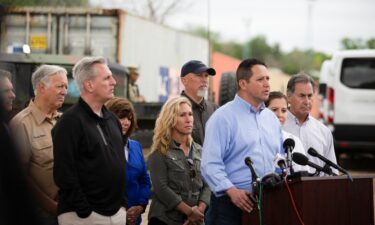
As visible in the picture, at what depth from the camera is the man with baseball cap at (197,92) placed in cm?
725

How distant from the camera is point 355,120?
62.3 feet

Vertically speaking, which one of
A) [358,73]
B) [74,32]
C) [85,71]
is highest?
[74,32]

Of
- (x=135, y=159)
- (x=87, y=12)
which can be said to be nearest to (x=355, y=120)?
(x=87, y=12)

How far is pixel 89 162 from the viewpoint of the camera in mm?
5062

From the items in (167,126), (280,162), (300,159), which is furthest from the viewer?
(167,126)

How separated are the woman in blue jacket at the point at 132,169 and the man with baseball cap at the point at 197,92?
2.71ft

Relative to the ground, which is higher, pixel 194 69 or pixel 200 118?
pixel 194 69

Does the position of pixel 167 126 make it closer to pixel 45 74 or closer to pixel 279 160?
pixel 45 74

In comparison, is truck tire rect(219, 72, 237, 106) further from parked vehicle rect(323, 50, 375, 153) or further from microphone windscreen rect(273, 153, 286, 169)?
microphone windscreen rect(273, 153, 286, 169)

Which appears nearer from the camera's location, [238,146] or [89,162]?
[89,162]

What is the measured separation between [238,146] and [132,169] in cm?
117

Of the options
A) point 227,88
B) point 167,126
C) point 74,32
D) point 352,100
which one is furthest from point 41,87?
point 352,100

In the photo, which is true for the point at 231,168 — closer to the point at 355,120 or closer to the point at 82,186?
the point at 82,186

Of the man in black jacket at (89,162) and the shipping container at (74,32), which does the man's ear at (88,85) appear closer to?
the man in black jacket at (89,162)
